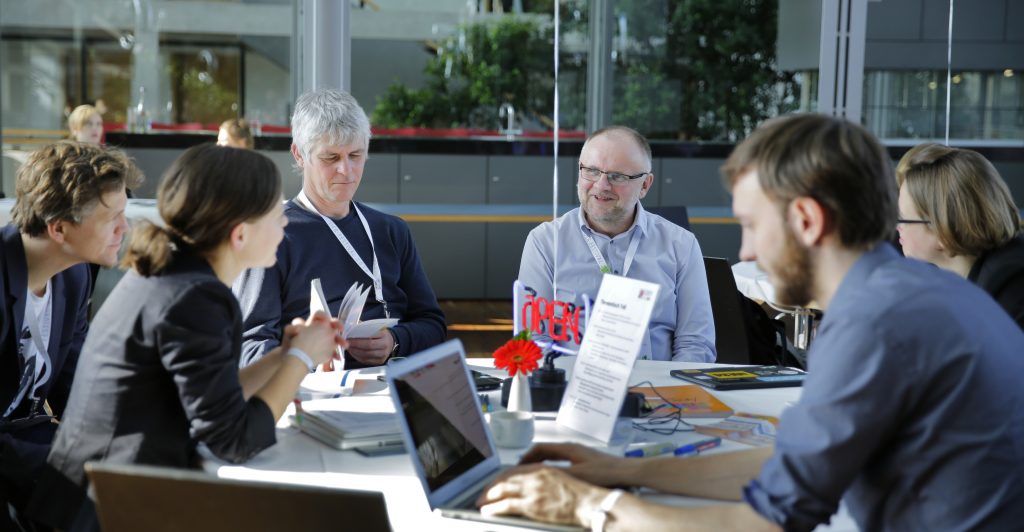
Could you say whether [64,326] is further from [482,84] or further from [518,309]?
[482,84]

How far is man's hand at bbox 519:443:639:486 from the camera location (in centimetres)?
171

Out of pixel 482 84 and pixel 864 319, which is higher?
pixel 482 84

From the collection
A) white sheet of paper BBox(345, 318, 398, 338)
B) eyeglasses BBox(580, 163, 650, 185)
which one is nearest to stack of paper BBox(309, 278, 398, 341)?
white sheet of paper BBox(345, 318, 398, 338)

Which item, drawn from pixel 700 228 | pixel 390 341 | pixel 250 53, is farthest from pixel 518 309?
pixel 250 53

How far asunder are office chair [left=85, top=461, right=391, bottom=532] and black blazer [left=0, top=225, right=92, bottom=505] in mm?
1198

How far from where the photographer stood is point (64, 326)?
2725mm

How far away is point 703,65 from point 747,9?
29.8 inches

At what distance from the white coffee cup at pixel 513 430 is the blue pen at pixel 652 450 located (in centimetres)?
20

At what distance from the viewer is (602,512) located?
1548 millimetres

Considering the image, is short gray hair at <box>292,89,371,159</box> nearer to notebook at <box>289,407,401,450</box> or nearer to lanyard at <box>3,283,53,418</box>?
lanyard at <box>3,283,53,418</box>

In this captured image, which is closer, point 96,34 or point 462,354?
point 462,354

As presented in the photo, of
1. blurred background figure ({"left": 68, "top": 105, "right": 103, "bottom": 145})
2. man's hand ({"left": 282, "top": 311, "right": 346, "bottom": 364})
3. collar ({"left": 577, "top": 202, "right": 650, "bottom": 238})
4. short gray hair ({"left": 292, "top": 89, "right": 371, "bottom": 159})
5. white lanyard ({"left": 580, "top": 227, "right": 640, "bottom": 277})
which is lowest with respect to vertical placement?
man's hand ({"left": 282, "top": 311, "right": 346, "bottom": 364})

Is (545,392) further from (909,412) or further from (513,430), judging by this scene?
(909,412)

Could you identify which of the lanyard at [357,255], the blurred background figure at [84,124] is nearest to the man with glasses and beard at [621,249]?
the lanyard at [357,255]
